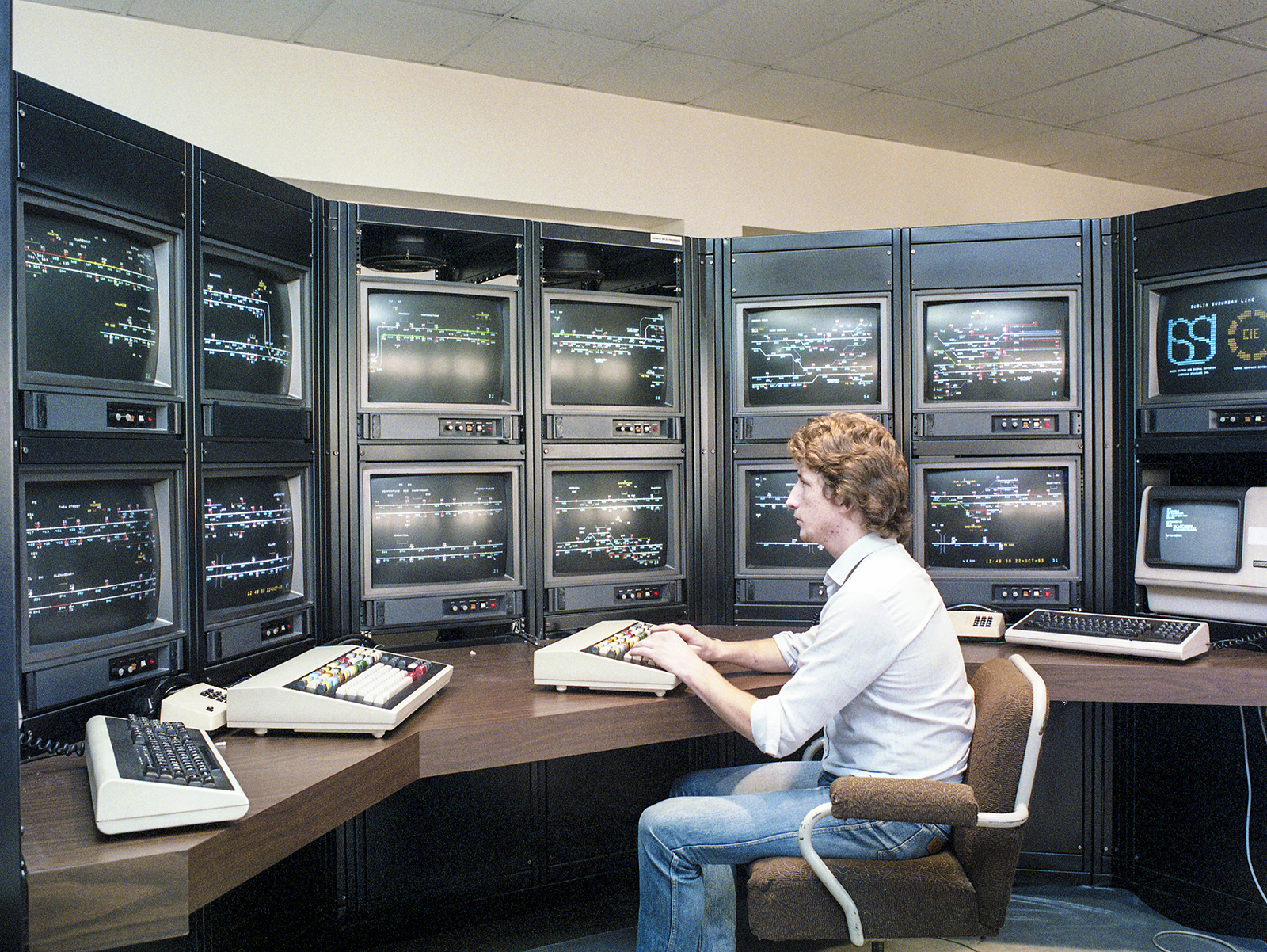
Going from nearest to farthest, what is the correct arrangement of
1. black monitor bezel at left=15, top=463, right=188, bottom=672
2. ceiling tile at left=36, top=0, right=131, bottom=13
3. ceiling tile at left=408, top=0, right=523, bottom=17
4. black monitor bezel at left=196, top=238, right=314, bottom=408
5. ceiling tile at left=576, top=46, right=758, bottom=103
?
black monitor bezel at left=15, top=463, right=188, bottom=672 < black monitor bezel at left=196, top=238, right=314, bottom=408 < ceiling tile at left=36, top=0, right=131, bottom=13 < ceiling tile at left=408, top=0, right=523, bottom=17 < ceiling tile at left=576, top=46, right=758, bottom=103

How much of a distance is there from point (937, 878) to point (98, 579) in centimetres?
158

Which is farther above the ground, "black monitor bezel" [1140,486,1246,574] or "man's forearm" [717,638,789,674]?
"black monitor bezel" [1140,486,1246,574]

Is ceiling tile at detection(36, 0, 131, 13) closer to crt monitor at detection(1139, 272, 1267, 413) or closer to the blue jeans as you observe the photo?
the blue jeans

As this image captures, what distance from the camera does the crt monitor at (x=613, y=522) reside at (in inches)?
104

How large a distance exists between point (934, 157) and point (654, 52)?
6.95 ft

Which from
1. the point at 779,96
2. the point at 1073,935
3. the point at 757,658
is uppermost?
the point at 779,96

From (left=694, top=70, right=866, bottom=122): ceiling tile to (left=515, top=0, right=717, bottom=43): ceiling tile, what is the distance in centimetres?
71

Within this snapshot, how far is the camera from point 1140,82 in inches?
168

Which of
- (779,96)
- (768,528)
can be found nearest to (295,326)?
(768,528)

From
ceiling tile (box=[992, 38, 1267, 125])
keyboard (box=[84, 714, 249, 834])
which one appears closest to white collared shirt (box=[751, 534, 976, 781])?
keyboard (box=[84, 714, 249, 834])

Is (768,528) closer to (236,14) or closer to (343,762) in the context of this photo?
(343,762)

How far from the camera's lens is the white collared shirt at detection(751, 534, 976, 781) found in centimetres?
173

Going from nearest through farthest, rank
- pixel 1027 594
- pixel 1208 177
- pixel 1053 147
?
pixel 1027 594 < pixel 1053 147 < pixel 1208 177

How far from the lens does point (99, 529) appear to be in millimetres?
1764
